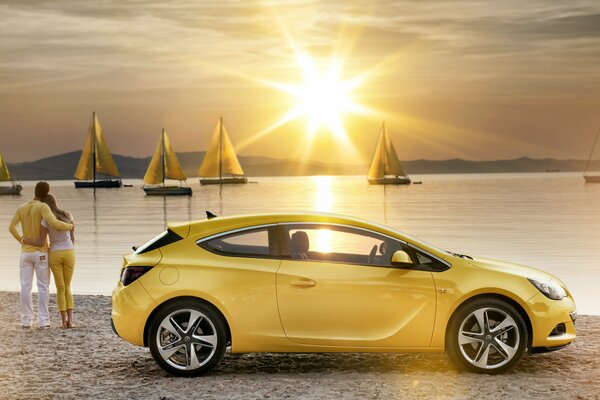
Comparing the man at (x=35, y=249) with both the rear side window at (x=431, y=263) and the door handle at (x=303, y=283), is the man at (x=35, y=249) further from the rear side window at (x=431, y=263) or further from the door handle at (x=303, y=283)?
the rear side window at (x=431, y=263)

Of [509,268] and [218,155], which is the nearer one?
[509,268]

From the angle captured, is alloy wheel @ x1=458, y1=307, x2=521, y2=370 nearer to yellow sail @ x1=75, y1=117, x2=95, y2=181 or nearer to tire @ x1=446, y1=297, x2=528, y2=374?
tire @ x1=446, y1=297, x2=528, y2=374

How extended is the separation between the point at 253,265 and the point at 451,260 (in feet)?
6.09

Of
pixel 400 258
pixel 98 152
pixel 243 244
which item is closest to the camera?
pixel 400 258

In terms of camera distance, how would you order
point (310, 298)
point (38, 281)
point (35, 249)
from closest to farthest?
point (310, 298)
point (35, 249)
point (38, 281)

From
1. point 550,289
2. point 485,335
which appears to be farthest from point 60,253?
point 550,289

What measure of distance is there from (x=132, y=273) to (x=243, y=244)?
1060 mm

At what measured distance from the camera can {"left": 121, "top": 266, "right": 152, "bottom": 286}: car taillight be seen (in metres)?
8.55

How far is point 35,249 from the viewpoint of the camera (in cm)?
1176

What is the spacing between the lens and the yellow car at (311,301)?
8469mm

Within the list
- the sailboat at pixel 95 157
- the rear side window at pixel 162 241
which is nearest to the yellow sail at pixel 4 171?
the sailboat at pixel 95 157

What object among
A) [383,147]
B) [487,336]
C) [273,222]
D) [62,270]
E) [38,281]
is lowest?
[487,336]

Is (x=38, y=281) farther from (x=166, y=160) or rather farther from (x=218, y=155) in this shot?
(x=218, y=155)

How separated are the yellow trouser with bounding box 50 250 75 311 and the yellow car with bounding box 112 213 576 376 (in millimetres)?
3467
